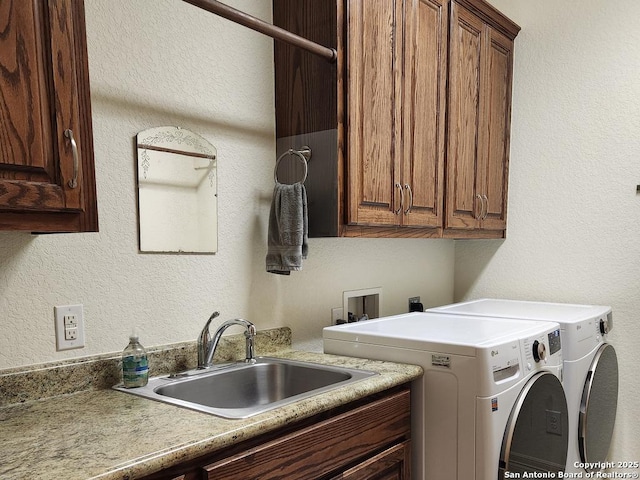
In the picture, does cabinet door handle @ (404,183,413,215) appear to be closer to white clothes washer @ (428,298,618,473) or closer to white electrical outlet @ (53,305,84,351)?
white clothes washer @ (428,298,618,473)

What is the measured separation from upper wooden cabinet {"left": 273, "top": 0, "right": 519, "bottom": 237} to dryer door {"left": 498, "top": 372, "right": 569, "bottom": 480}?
72 centimetres

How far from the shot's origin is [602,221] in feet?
7.79

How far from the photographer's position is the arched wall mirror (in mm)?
1415

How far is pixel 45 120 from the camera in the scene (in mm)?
896

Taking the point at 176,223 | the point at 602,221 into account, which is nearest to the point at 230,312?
the point at 176,223

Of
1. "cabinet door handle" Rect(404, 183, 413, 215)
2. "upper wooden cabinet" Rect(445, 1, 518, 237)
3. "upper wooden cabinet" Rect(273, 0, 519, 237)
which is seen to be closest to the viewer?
"upper wooden cabinet" Rect(273, 0, 519, 237)

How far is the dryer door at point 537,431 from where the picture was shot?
1430 millimetres

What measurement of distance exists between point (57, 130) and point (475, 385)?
124 centimetres

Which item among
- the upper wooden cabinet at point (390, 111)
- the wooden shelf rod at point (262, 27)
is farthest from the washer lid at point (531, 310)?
the wooden shelf rod at point (262, 27)

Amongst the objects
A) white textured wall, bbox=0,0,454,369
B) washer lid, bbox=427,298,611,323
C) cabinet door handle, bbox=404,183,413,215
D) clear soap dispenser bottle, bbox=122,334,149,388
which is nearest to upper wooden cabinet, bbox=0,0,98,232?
white textured wall, bbox=0,0,454,369

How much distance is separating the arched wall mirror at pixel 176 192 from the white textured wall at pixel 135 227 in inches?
1.2

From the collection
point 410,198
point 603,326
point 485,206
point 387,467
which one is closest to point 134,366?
point 387,467

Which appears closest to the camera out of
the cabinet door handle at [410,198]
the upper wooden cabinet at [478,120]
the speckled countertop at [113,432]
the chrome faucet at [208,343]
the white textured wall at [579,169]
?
the speckled countertop at [113,432]

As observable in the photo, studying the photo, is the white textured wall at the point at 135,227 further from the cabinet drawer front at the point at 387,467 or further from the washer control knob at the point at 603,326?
the washer control knob at the point at 603,326
